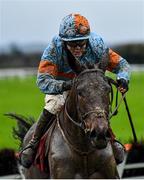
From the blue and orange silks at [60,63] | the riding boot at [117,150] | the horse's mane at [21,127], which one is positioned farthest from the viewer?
the horse's mane at [21,127]

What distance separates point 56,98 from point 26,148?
56cm

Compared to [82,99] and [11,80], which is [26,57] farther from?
[82,99]

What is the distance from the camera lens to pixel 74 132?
6883mm

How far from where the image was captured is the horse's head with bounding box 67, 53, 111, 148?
6176 millimetres

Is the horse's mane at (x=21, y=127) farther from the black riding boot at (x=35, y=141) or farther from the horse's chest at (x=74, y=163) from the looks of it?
the horse's chest at (x=74, y=163)

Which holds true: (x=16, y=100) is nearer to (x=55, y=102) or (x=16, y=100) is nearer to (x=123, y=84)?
(x=55, y=102)

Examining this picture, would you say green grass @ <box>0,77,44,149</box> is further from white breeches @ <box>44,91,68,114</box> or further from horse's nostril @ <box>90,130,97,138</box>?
horse's nostril @ <box>90,130,97,138</box>

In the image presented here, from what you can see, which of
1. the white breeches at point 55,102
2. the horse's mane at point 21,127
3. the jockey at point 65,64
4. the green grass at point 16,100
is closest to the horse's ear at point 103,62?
the jockey at point 65,64

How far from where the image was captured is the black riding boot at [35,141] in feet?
23.9

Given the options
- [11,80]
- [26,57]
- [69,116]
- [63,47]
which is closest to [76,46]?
[63,47]

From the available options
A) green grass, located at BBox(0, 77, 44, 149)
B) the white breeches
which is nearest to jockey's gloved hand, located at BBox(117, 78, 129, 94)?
the white breeches

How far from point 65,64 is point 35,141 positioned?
31.3 inches

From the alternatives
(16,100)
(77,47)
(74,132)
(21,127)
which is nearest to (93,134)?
(74,132)

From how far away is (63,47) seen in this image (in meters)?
7.06
